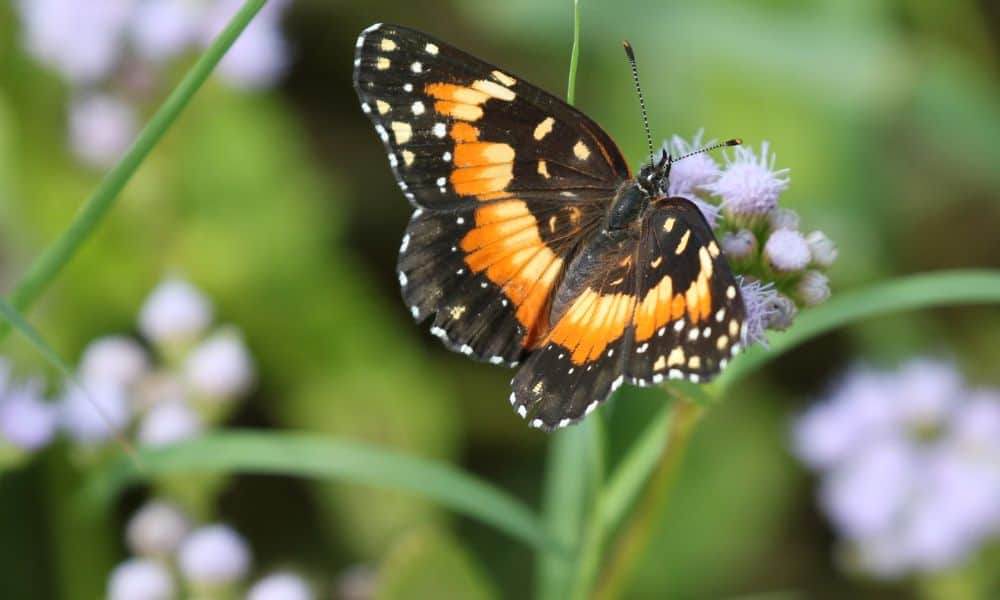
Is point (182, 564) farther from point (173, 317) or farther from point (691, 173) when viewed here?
point (691, 173)

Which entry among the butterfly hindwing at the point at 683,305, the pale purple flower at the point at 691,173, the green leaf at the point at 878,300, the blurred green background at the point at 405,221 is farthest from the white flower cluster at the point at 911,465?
the butterfly hindwing at the point at 683,305

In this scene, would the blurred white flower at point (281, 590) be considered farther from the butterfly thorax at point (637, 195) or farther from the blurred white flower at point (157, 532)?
the butterfly thorax at point (637, 195)

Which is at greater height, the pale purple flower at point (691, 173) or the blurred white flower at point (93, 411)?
the pale purple flower at point (691, 173)

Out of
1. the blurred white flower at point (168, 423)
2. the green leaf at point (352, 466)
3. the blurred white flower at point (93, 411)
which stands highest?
the green leaf at point (352, 466)

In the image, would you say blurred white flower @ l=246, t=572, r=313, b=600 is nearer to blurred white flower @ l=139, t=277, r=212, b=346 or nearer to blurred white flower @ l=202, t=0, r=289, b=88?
blurred white flower @ l=139, t=277, r=212, b=346

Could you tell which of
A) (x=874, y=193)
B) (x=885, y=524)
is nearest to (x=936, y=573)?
(x=885, y=524)

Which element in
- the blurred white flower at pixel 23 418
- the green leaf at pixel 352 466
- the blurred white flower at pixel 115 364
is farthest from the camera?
the blurred white flower at pixel 115 364

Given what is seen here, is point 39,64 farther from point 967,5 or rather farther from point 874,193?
point 967,5
